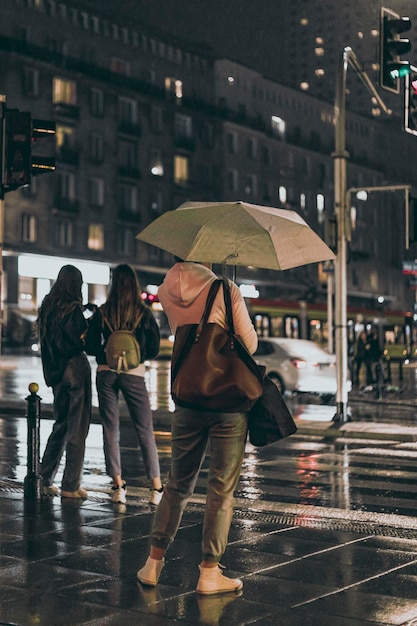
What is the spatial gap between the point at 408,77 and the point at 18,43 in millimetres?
52993

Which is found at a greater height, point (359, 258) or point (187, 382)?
point (359, 258)

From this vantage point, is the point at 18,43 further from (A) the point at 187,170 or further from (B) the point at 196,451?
(B) the point at 196,451

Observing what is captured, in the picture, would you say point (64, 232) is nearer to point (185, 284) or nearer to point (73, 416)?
point (73, 416)

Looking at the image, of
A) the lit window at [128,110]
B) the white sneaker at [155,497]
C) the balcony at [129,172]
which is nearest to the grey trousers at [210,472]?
the white sneaker at [155,497]

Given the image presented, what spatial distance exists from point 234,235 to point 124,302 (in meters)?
2.87

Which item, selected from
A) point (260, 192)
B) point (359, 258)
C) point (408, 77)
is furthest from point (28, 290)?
point (408, 77)

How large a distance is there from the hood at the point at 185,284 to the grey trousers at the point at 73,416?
10.6 feet

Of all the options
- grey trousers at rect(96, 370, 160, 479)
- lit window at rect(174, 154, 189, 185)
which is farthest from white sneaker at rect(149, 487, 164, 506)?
lit window at rect(174, 154, 189, 185)

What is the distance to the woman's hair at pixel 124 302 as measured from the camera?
29.2 feet

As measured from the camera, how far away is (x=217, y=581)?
5.79 m

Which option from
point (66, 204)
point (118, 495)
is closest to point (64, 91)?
point (66, 204)

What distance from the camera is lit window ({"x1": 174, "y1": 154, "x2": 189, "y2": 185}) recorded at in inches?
3078

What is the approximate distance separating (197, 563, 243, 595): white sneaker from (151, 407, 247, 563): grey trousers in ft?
0.21

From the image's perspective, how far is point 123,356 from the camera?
8.81 meters
